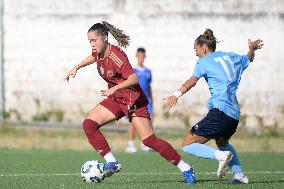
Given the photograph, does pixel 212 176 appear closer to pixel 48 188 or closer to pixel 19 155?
pixel 48 188

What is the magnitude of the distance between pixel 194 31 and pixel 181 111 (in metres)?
2.06

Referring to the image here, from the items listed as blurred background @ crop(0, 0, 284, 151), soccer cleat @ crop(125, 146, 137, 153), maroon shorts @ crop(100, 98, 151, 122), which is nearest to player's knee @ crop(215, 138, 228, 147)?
maroon shorts @ crop(100, 98, 151, 122)

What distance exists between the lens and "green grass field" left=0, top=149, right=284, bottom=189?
12039 millimetres

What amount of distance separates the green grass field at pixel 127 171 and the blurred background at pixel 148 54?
4.76 meters

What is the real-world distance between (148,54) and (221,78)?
43.7 feet

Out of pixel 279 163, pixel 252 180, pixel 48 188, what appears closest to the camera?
pixel 48 188

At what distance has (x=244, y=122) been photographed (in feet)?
81.4

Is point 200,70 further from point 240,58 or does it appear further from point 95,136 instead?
point 95,136

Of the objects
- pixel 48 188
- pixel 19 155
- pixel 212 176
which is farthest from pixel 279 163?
pixel 48 188

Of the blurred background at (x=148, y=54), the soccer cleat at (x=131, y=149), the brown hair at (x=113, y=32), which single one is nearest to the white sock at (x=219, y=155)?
the brown hair at (x=113, y=32)

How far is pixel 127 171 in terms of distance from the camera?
1492cm

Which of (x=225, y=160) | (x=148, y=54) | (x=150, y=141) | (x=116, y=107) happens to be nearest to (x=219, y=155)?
(x=225, y=160)

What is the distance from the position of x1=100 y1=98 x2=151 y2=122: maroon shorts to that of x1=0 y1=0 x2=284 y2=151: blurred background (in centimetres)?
1217

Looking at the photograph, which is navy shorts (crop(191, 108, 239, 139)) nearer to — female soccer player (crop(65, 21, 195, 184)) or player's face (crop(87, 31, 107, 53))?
female soccer player (crop(65, 21, 195, 184))
